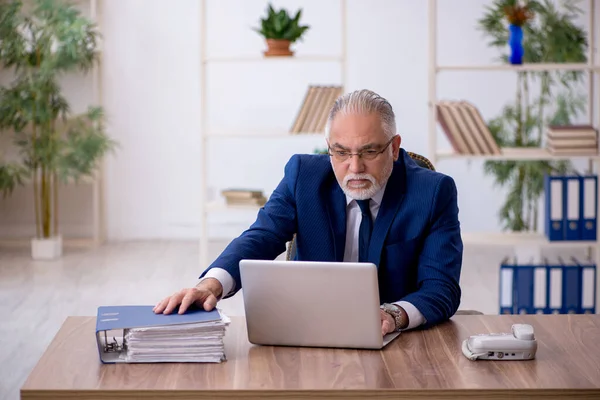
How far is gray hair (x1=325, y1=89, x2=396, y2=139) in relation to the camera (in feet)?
8.23

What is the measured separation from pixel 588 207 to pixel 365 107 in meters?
3.06

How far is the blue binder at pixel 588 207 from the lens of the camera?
5.14m

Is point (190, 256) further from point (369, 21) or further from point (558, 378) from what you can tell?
point (558, 378)

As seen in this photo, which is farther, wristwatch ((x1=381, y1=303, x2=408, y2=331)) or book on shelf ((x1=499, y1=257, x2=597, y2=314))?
book on shelf ((x1=499, y1=257, x2=597, y2=314))

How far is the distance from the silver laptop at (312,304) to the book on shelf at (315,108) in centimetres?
381

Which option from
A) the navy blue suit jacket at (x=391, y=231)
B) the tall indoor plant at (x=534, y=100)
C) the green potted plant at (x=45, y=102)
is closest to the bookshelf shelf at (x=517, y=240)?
the tall indoor plant at (x=534, y=100)

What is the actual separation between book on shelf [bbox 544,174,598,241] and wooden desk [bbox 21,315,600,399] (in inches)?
115

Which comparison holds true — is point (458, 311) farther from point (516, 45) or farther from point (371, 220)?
point (516, 45)

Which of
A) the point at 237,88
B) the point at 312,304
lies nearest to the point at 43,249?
the point at 237,88

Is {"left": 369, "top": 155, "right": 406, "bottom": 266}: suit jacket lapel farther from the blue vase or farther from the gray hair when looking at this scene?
the blue vase

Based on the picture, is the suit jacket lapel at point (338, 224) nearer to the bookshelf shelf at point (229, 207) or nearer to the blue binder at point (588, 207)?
the blue binder at point (588, 207)

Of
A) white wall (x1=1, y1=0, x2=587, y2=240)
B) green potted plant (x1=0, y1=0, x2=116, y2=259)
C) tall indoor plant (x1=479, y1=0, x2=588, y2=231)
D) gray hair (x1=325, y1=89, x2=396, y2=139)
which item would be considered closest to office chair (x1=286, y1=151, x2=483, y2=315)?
gray hair (x1=325, y1=89, x2=396, y2=139)

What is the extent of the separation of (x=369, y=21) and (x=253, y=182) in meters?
1.52

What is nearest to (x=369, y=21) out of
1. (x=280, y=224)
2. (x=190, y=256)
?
(x=190, y=256)
